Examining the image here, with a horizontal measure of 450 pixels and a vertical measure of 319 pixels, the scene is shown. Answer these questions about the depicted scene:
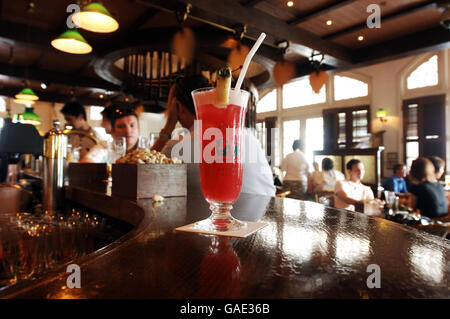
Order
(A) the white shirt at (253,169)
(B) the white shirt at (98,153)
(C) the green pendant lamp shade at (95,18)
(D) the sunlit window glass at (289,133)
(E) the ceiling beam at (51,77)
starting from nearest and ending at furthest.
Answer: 1. (A) the white shirt at (253,169)
2. (C) the green pendant lamp shade at (95,18)
3. (B) the white shirt at (98,153)
4. (E) the ceiling beam at (51,77)
5. (D) the sunlit window glass at (289,133)

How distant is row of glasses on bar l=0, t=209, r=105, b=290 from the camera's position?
735 millimetres

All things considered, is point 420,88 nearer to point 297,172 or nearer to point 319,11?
point 297,172

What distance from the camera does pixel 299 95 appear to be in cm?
1115

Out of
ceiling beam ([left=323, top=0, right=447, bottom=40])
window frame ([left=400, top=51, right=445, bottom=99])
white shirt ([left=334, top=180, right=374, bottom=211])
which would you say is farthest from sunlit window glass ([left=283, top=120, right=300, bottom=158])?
white shirt ([left=334, top=180, right=374, bottom=211])

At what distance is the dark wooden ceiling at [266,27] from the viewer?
406cm

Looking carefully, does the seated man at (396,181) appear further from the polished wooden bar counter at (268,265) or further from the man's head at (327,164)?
the polished wooden bar counter at (268,265)

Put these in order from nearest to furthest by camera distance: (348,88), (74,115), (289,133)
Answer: (74,115) < (348,88) < (289,133)

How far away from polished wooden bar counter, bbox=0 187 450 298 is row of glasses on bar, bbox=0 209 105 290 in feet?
0.88

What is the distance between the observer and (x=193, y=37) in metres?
4.40

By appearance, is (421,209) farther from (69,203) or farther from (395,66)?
(395,66)

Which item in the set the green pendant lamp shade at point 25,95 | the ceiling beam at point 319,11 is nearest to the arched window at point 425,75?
the ceiling beam at point 319,11

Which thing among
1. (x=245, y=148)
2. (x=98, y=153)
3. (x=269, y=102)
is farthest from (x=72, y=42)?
(x=269, y=102)

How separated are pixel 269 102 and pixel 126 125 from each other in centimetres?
939

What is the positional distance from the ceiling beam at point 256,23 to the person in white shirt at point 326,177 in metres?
1.93
